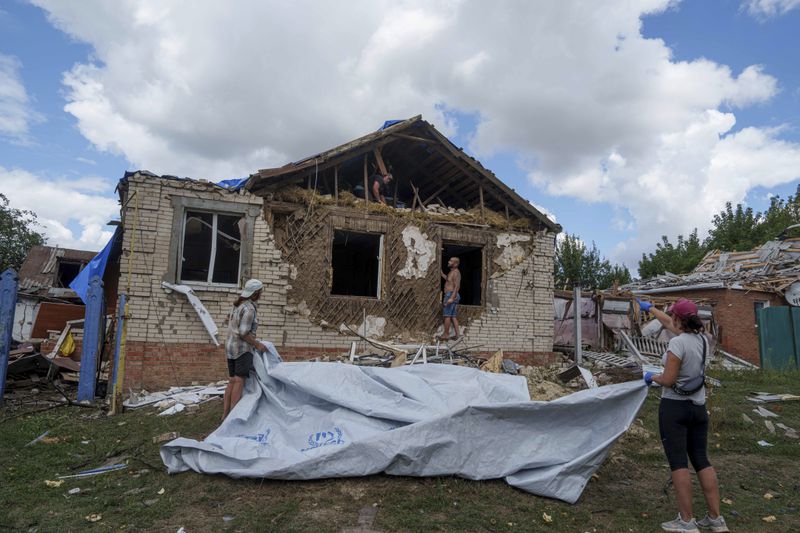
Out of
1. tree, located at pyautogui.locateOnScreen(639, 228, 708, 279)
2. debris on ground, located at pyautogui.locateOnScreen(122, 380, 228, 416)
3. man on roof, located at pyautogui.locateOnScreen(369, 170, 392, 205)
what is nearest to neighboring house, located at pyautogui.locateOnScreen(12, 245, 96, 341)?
debris on ground, located at pyautogui.locateOnScreen(122, 380, 228, 416)

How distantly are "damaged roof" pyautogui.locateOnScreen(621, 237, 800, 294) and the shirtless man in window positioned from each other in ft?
39.5

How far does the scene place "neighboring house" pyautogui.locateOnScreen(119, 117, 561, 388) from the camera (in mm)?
8633

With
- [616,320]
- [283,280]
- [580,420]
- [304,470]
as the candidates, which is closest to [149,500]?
[304,470]

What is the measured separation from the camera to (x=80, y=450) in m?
5.46

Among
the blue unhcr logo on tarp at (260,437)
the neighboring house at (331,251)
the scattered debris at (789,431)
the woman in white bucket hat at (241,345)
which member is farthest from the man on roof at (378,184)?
the scattered debris at (789,431)

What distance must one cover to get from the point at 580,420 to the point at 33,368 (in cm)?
962

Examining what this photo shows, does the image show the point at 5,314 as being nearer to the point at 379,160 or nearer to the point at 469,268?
the point at 379,160

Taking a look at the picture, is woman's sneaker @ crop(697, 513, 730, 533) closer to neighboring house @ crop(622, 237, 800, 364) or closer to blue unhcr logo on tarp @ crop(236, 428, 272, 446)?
blue unhcr logo on tarp @ crop(236, 428, 272, 446)

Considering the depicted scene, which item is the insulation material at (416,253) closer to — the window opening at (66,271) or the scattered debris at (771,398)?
the scattered debris at (771,398)

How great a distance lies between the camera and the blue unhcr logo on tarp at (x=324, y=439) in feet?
14.6

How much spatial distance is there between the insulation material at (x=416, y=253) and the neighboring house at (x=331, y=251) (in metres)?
0.02

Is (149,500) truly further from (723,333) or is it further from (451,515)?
(723,333)

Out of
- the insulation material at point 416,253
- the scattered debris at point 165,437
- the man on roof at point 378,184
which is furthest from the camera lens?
the man on roof at point 378,184

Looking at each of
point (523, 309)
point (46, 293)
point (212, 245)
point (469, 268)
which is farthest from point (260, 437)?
point (46, 293)
